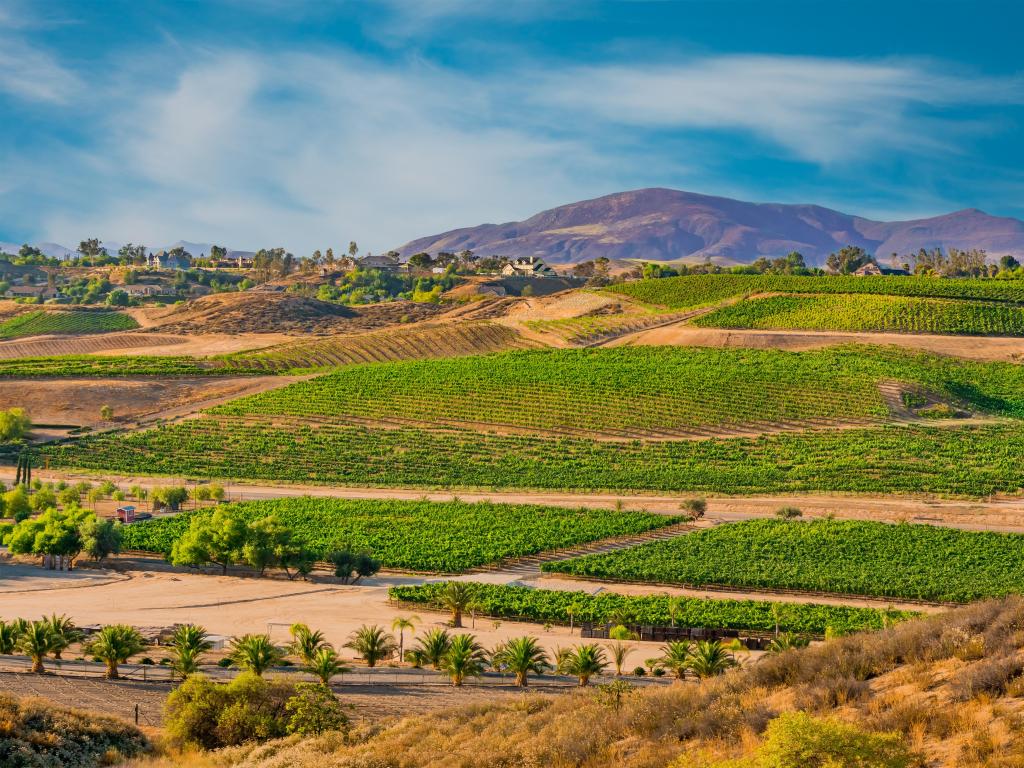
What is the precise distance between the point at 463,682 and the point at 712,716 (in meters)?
14.1

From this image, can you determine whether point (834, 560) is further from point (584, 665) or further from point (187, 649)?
point (187, 649)

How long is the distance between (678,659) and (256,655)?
1227 centimetres

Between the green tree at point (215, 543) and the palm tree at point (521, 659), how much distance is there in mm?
20057

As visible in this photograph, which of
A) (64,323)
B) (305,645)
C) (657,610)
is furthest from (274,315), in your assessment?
(305,645)

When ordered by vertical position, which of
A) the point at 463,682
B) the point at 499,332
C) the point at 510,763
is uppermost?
the point at 499,332

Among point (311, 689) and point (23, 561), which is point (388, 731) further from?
point (23, 561)

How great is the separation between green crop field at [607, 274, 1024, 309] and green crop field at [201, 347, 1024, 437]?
29.3m

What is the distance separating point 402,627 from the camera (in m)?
39.6

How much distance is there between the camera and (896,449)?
7588cm

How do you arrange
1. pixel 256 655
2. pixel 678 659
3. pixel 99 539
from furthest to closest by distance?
pixel 99 539, pixel 678 659, pixel 256 655

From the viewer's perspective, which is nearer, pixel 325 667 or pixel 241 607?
pixel 325 667

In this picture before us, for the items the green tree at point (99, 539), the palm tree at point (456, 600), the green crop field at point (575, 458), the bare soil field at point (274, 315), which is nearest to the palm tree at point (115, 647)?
the palm tree at point (456, 600)

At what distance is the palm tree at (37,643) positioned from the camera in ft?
109

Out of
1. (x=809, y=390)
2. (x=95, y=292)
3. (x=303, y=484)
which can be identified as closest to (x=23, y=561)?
(x=303, y=484)
